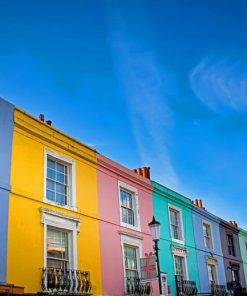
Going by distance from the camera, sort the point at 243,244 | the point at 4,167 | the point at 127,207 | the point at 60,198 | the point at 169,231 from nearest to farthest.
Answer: the point at 4,167 < the point at 60,198 < the point at 127,207 < the point at 169,231 < the point at 243,244

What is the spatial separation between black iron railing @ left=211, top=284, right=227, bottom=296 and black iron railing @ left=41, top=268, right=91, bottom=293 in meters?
11.0

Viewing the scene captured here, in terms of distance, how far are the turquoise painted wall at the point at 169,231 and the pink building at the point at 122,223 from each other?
0.75 m

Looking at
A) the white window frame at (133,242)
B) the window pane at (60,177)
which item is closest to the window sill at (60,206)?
the window pane at (60,177)

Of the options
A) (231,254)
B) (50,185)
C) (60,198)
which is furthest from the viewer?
(231,254)

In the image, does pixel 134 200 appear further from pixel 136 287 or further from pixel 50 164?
pixel 50 164

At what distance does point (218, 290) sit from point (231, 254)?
4.81 m

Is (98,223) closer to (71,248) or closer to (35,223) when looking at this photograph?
(71,248)

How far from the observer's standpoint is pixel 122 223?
712 inches

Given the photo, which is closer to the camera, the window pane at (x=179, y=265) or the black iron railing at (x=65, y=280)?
the black iron railing at (x=65, y=280)

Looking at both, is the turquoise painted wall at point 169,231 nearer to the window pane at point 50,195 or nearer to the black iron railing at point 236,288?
the black iron railing at point 236,288

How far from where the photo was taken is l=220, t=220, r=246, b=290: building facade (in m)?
27.1

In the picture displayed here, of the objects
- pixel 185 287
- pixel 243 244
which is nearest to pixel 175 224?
pixel 185 287

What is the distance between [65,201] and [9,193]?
2915 mm

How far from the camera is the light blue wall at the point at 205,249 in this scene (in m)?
23.4
